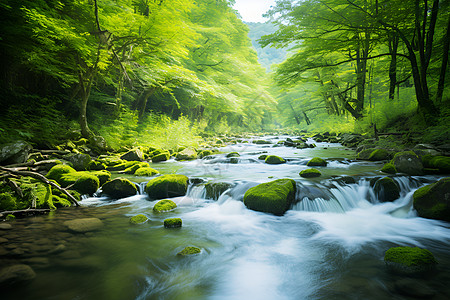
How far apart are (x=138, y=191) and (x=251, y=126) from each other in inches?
1289

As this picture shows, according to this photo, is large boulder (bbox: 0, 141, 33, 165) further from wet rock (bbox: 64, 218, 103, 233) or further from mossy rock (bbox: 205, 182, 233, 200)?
mossy rock (bbox: 205, 182, 233, 200)

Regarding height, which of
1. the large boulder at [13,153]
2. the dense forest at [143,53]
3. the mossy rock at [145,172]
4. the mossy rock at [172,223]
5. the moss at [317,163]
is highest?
the dense forest at [143,53]

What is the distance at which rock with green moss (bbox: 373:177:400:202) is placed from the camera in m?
4.50

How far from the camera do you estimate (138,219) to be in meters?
3.70

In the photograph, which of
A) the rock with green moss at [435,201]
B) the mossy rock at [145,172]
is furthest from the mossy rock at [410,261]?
the mossy rock at [145,172]

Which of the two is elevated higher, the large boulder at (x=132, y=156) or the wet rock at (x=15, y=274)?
the large boulder at (x=132, y=156)

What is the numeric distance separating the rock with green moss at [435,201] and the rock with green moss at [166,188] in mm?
4593

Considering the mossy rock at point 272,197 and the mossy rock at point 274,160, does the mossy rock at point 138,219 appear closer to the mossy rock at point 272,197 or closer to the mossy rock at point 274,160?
the mossy rock at point 272,197

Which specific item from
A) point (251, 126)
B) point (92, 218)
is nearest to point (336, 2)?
point (92, 218)

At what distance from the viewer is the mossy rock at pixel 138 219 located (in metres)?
3.66

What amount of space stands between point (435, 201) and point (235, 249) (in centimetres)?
342

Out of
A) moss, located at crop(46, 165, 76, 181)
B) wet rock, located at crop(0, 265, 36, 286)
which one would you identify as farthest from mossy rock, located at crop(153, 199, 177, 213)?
moss, located at crop(46, 165, 76, 181)

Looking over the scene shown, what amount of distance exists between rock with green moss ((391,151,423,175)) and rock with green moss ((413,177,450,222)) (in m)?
1.86

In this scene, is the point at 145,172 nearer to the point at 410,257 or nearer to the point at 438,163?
the point at 410,257
